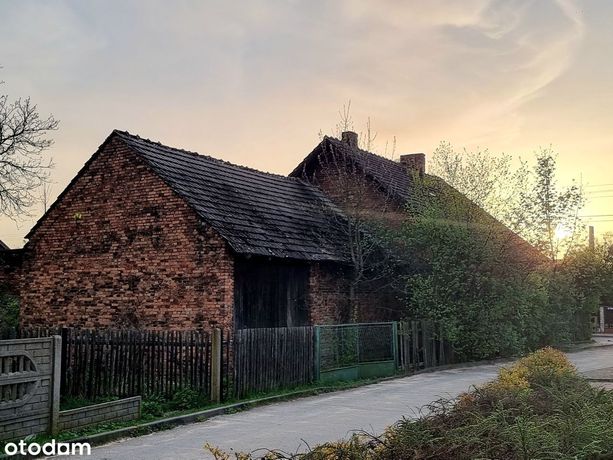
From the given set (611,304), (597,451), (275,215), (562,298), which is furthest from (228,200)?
(611,304)

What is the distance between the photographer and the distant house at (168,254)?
15719 millimetres

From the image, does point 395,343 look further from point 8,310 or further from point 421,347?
point 8,310

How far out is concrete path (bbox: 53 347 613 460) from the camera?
894 centimetres

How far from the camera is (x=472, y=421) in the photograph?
675 cm

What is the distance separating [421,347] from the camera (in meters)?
19.2

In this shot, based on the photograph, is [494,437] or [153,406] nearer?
[494,437]

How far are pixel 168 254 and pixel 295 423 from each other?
675cm

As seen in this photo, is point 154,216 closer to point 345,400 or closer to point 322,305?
point 322,305

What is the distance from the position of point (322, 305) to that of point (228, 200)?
4.10 meters

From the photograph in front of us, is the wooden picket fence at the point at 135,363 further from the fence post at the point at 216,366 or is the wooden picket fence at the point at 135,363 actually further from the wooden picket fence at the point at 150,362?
the fence post at the point at 216,366

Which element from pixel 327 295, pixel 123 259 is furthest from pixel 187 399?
pixel 327 295

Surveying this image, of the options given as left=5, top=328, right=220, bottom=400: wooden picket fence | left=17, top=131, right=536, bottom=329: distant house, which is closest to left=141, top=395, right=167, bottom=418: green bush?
left=5, top=328, right=220, bottom=400: wooden picket fence

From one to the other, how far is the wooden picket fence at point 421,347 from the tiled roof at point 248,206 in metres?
2.94

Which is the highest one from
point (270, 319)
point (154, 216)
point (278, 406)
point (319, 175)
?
point (319, 175)
